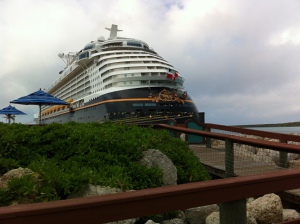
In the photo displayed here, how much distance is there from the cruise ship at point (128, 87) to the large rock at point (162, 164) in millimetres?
16202

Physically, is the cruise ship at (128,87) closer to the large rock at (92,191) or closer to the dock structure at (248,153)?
the dock structure at (248,153)

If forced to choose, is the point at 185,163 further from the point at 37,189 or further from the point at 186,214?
the point at 37,189

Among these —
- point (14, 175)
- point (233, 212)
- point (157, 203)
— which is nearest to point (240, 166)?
point (14, 175)

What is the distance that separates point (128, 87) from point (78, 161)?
2192 centimetres

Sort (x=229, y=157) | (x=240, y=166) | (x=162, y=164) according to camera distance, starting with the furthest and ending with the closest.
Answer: (x=240, y=166) → (x=229, y=157) → (x=162, y=164)

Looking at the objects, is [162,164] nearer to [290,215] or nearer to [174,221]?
[174,221]

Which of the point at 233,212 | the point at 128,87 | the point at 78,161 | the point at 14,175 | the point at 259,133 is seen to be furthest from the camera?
the point at 128,87

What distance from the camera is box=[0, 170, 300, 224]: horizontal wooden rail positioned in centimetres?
130

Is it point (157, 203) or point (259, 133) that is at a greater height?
point (259, 133)

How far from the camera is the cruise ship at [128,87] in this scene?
24.9 metres

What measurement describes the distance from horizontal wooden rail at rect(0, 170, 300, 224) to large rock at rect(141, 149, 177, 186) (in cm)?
290

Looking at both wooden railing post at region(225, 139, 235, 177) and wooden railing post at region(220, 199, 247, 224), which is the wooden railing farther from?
wooden railing post at region(225, 139, 235, 177)

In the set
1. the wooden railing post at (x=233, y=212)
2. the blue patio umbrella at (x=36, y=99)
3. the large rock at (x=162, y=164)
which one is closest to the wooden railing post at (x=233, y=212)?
the wooden railing post at (x=233, y=212)

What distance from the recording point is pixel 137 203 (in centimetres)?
150
